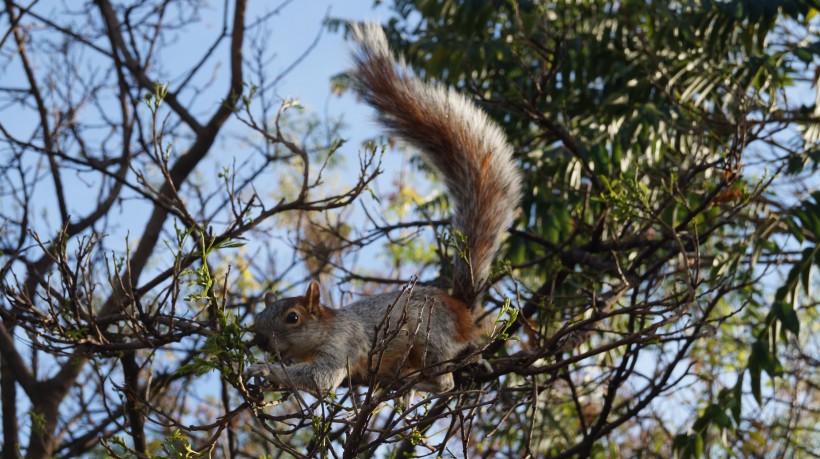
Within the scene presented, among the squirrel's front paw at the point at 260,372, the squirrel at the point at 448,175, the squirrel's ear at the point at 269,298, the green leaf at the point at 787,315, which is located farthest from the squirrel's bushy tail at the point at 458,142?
the green leaf at the point at 787,315

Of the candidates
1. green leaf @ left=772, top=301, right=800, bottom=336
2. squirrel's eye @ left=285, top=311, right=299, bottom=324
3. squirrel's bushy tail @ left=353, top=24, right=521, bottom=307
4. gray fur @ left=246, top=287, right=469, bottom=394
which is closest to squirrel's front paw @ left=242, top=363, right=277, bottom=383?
gray fur @ left=246, top=287, right=469, bottom=394

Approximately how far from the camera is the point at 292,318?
3.11m

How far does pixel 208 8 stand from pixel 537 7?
272 cm

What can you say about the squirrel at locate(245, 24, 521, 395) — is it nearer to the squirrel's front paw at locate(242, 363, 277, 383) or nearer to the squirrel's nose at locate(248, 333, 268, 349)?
the squirrel's nose at locate(248, 333, 268, 349)

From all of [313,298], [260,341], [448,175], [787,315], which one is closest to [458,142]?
[448,175]

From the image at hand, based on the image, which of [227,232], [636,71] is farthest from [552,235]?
[227,232]

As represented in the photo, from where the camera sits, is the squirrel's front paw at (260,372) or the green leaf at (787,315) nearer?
the squirrel's front paw at (260,372)

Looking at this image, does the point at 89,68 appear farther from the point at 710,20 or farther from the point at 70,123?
the point at 710,20

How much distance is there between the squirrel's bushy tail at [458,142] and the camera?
11.8 ft

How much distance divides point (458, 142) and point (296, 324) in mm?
1085

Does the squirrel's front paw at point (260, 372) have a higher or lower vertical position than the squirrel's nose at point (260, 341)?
lower

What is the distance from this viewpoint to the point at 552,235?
510 cm

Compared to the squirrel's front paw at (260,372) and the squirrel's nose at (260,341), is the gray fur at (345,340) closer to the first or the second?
the squirrel's nose at (260,341)

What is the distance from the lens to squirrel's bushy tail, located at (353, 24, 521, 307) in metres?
3.58
